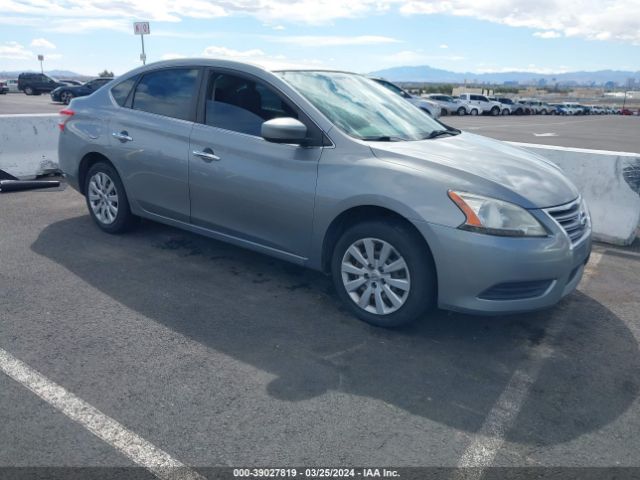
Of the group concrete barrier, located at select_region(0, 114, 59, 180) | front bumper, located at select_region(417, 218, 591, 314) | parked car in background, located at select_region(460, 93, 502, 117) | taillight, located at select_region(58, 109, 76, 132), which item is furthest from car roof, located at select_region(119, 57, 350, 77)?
parked car in background, located at select_region(460, 93, 502, 117)

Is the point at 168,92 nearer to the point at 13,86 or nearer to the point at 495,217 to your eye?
the point at 495,217

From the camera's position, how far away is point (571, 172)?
21.2 feet

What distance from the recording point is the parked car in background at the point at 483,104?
41772 mm

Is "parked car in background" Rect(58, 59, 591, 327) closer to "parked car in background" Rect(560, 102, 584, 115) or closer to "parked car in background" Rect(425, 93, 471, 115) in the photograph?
"parked car in background" Rect(425, 93, 471, 115)

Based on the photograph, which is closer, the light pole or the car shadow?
the car shadow

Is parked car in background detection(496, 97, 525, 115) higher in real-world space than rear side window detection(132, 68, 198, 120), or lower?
lower

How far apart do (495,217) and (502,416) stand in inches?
45.8

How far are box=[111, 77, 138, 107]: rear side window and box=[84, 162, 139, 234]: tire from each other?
626 mm

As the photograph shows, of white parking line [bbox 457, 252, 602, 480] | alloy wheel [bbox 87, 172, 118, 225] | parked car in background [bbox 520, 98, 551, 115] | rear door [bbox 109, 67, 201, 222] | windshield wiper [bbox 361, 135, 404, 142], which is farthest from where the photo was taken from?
parked car in background [bbox 520, 98, 551, 115]

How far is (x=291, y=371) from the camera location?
3369 mm

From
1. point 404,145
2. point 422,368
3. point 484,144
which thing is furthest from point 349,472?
point 484,144

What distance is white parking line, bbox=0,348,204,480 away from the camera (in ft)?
8.34

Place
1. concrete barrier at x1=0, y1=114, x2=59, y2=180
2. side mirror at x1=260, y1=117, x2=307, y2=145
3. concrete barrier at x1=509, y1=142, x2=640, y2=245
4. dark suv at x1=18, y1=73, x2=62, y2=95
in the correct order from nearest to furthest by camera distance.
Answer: side mirror at x1=260, y1=117, x2=307, y2=145, concrete barrier at x1=509, y1=142, x2=640, y2=245, concrete barrier at x1=0, y1=114, x2=59, y2=180, dark suv at x1=18, y1=73, x2=62, y2=95

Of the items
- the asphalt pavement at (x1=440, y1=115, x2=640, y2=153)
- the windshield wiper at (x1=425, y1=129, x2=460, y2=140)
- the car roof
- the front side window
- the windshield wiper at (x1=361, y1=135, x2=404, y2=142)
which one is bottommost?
the asphalt pavement at (x1=440, y1=115, x2=640, y2=153)
